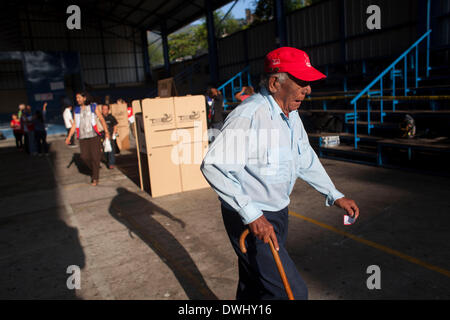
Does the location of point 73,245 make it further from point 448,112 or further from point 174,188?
point 448,112

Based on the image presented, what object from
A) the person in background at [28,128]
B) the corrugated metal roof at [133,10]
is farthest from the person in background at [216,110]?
the corrugated metal roof at [133,10]

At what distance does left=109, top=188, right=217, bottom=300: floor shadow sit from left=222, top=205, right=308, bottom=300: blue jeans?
1150 mm

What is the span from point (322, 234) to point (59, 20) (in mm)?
34447

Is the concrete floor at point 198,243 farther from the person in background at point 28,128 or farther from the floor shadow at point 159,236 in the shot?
the person in background at point 28,128

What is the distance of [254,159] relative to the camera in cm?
209

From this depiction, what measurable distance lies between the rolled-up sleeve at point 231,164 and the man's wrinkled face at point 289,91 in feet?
0.96

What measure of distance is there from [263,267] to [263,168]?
1.87 ft

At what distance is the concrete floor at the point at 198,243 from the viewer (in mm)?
3426

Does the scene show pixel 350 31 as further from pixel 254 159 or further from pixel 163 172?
pixel 254 159

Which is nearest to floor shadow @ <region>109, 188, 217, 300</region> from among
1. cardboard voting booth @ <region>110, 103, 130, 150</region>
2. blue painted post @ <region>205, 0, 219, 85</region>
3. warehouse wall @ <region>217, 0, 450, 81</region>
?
cardboard voting booth @ <region>110, 103, 130, 150</region>

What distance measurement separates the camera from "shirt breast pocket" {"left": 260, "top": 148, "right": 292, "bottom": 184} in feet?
6.91

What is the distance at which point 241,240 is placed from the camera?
2.00 meters

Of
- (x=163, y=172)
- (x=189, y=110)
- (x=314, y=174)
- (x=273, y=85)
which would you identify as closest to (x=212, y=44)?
(x=189, y=110)
